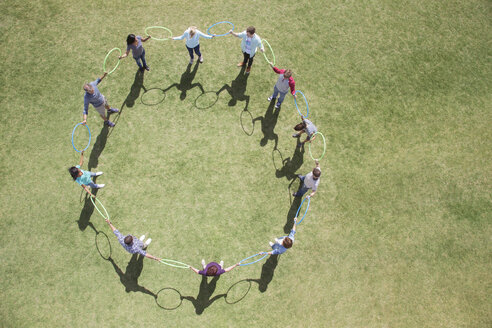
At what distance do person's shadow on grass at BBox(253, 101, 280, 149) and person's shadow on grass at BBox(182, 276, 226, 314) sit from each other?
4858 mm

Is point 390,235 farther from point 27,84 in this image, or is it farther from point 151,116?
point 27,84

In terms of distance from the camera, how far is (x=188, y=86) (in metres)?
10.5

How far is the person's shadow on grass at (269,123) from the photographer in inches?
401

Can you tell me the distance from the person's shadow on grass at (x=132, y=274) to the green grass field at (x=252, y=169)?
60mm

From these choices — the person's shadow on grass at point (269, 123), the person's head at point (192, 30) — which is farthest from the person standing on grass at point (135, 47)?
the person's shadow on grass at point (269, 123)

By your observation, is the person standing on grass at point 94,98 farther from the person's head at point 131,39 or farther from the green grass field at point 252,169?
the person's head at point 131,39

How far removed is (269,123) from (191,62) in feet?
11.8

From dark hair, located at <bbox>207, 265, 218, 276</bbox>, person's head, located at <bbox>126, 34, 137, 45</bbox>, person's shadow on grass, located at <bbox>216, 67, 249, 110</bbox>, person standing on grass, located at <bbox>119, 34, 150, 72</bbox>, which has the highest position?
person's head, located at <bbox>126, 34, 137, 45</bbox>

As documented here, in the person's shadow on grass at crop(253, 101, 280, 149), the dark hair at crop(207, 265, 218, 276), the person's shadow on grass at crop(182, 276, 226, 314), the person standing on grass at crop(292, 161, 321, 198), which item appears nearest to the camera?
the dark hair at crop(207, 265, 218, 276)

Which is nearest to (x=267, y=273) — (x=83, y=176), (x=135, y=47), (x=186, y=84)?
(x=83, y=176)

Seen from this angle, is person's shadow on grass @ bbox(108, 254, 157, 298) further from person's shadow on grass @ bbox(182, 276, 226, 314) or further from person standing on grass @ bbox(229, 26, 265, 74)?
person standing on grass @ bbox(229, 26, 265, 74)

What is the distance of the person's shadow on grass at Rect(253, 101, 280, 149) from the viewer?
10195mm

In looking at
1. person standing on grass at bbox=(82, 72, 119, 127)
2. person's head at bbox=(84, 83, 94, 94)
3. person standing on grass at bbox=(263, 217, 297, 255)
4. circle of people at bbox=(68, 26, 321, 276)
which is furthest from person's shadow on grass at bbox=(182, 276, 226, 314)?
person's head at bbox=(84, 83, 94, 94)

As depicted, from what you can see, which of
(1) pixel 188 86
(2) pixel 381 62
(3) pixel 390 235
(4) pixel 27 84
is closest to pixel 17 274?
(4) pixel 27 84
